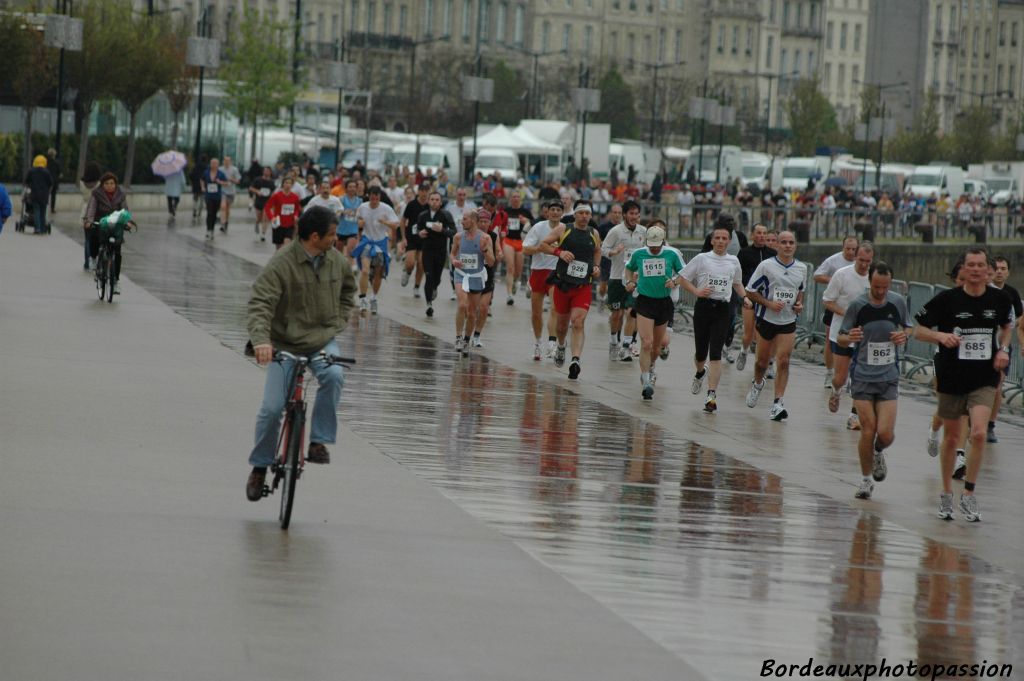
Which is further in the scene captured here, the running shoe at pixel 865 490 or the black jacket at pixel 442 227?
the black jacket at pixel 442 227

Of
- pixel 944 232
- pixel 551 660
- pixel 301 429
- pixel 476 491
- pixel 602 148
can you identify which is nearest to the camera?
pixel 551 660

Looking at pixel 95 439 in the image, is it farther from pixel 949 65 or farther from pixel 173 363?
pixel 949 65

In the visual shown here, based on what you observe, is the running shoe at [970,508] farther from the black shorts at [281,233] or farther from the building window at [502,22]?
the building window at [502,22]

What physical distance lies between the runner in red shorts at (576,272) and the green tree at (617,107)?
303ft

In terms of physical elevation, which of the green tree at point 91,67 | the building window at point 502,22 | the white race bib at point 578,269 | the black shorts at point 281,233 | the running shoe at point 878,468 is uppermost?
the building window at point 502,22

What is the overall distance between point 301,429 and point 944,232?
55.0 meters

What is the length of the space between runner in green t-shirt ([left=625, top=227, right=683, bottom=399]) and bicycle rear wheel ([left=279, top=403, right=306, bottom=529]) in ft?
29.0

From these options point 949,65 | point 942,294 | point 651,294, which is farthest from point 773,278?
point 949,65

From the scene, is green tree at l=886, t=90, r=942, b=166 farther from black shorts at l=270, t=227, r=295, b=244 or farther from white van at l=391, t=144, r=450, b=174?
black shorts at l=270, t=227, r=295, b=244

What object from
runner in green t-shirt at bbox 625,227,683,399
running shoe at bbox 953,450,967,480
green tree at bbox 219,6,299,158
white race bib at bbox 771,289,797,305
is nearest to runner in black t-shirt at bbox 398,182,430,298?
runner in green t-shirt at bbox 625,227,683,399

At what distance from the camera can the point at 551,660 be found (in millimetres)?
7918

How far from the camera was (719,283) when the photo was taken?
18.3 metres

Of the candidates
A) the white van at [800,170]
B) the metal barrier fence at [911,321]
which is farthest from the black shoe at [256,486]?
the white van at [800,170]

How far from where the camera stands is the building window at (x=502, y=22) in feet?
439
